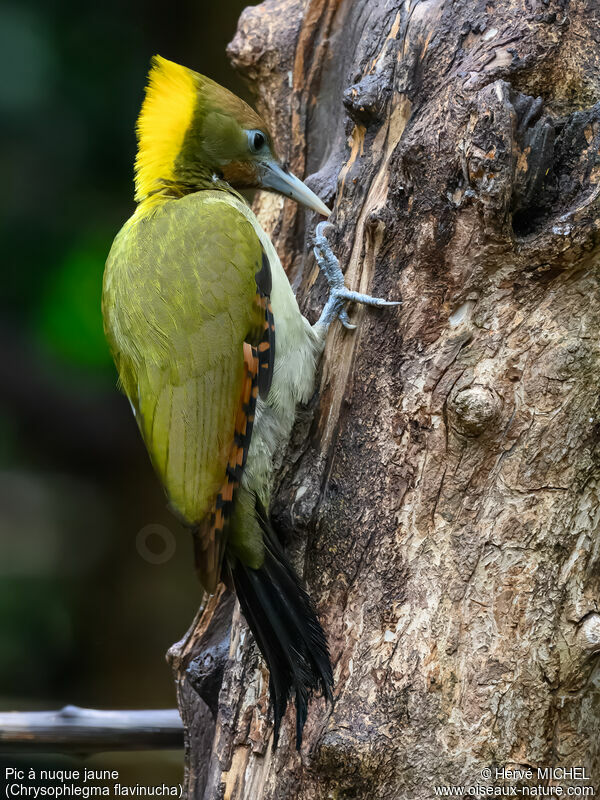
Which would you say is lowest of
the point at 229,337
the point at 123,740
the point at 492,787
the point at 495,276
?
the point at 123,740

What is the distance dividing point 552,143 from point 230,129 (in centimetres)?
93

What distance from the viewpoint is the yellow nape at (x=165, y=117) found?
2.08m

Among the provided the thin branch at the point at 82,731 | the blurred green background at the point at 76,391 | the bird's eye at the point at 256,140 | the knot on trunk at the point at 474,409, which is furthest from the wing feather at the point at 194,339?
the blurred green background at the point at 76,391

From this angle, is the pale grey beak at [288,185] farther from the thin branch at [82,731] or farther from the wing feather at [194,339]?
the thin branch at [82,731]

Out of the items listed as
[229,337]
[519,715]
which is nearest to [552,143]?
[229,337]

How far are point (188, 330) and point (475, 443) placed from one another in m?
0.70

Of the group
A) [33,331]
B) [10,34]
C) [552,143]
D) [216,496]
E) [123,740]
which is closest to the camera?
[552,143]

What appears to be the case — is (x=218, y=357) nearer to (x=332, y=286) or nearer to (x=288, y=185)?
(x=332, y=286)

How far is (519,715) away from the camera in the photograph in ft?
4.96

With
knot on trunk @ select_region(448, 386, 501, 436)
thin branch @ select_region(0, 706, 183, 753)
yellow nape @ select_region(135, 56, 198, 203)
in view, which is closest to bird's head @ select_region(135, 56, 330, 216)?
yellow nape @ select_region(135, 56, 198, 203)

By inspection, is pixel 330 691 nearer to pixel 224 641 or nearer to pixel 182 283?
pixel 224 641

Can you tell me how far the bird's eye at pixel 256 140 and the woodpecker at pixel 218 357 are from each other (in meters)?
0.06

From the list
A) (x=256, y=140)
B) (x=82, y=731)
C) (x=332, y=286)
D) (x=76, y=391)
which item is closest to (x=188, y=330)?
(x=332, y=286)

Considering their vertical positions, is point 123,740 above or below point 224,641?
below
